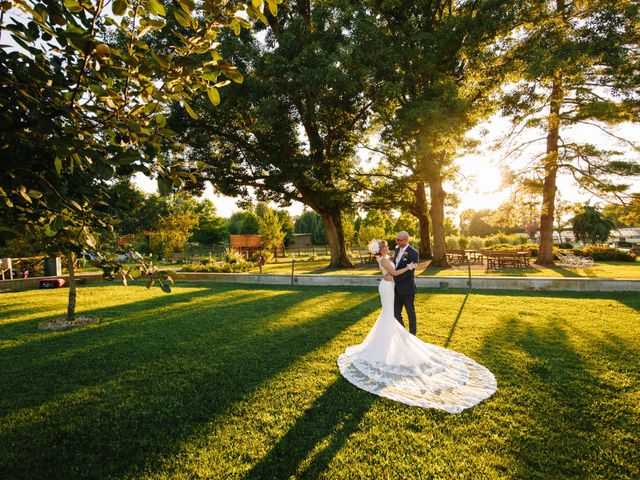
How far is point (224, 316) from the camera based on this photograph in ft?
31.6

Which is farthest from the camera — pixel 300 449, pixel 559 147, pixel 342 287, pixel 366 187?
pixel 366 187

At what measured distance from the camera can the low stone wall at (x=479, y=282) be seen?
11750mm

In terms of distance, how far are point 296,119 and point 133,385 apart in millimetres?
16401

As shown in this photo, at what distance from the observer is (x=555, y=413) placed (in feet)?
13.3

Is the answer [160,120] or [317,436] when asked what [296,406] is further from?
[160,120]

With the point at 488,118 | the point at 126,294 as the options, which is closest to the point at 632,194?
the point at 488,118

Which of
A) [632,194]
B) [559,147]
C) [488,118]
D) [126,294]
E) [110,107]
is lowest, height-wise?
[126,294]

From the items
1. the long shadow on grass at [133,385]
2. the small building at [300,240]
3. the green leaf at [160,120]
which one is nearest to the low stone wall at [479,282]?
the long shadow on grass at [133,385]

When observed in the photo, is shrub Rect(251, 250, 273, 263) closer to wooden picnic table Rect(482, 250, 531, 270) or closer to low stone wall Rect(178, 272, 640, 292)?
low stone wall Rect(178, 272, 640, 292)

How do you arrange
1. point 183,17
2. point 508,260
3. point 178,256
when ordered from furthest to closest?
point 178,256, point 508,260, point 183,17

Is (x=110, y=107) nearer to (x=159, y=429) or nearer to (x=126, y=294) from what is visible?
(x=159, y=429)

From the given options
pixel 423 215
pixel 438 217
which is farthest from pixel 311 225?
pixel 438 217

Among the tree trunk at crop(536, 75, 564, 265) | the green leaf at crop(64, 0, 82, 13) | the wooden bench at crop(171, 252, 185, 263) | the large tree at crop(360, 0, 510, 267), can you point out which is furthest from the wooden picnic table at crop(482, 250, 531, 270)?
the wooden bench at crop(171, 252, 185, 263)

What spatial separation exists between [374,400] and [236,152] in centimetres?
1858
